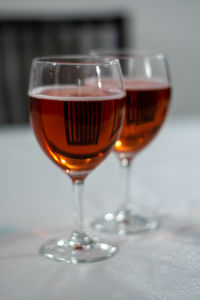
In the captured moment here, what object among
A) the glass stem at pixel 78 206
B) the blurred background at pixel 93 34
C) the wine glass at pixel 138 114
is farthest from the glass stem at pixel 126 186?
the blurred background at pixel 93 34

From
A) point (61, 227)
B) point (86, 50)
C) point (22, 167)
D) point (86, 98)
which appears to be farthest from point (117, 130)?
point (86, 50)

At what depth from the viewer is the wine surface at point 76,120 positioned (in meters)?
0.62

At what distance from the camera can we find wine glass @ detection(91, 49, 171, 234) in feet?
2.49

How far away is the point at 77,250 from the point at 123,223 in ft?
0.42

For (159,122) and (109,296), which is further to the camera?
(159,122)

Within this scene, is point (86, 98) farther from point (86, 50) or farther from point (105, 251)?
point (86, 50)

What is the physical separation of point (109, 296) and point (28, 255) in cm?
15

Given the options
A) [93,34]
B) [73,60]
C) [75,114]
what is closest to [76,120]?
[75,114]

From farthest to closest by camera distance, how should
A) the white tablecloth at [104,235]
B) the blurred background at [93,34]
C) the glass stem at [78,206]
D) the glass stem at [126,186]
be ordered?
the blurred background at [93,34]
the glass stem at [126,186]
the glass stem at [78,206]
the white tablecloth at [104,235]

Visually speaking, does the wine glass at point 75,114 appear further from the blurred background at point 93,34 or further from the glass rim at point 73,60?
the blurred background at point 93,34

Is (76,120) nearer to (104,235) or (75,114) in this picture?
(75,114)

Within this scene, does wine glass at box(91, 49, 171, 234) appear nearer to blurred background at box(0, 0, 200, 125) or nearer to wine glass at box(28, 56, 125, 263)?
wine glass at box(28, 56, 125, 263)

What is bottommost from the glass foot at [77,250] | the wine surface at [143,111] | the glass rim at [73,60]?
the glass foot at [77,250]

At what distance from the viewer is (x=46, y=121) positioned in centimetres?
63
